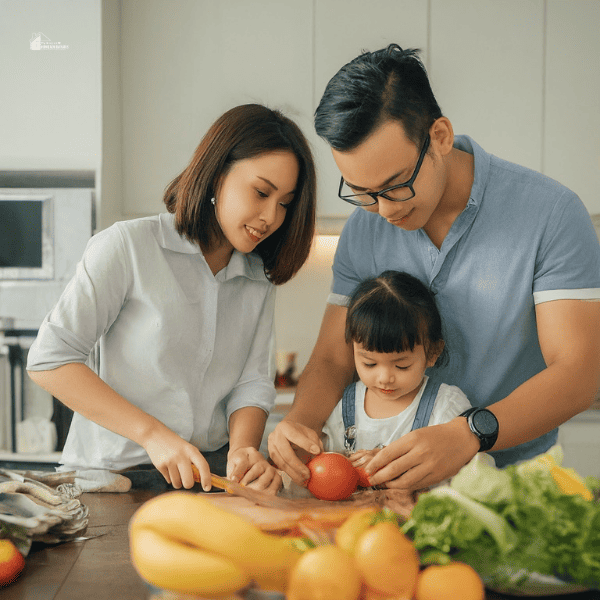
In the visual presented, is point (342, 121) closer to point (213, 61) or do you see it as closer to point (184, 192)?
point (184, 192)

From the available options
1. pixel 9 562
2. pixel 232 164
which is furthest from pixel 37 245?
pixel 9 562

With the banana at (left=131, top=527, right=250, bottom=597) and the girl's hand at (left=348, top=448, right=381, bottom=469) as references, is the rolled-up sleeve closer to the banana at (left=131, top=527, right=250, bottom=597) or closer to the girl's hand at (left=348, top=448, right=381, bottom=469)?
the girl's hand at (left=348, top=448, right=381, bottom=469)

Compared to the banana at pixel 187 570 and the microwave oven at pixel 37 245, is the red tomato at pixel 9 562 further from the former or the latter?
the microwave oven at pixel 37 245

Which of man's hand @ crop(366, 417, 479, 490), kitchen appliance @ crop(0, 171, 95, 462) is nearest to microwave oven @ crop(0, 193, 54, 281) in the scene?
kitchen appliance @ crop(0, 171, 95, 462)

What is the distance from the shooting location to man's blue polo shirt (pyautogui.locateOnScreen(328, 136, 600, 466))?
1.13 metres

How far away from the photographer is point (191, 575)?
493mm

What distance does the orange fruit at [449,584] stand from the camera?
49 cm

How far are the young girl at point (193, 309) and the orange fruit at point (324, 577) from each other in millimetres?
514

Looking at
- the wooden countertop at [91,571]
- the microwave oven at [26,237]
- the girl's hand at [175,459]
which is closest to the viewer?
the wooden countertop at [91,571]

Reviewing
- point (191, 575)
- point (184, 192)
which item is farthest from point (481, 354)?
point (191, 575)

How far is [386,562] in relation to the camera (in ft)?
1.59

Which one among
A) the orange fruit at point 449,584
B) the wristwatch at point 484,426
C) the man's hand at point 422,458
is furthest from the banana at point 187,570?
the wristwatch at point 484,426

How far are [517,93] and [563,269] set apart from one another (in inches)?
71.9

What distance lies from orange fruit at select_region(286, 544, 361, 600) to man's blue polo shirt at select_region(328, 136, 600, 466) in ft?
2.60
